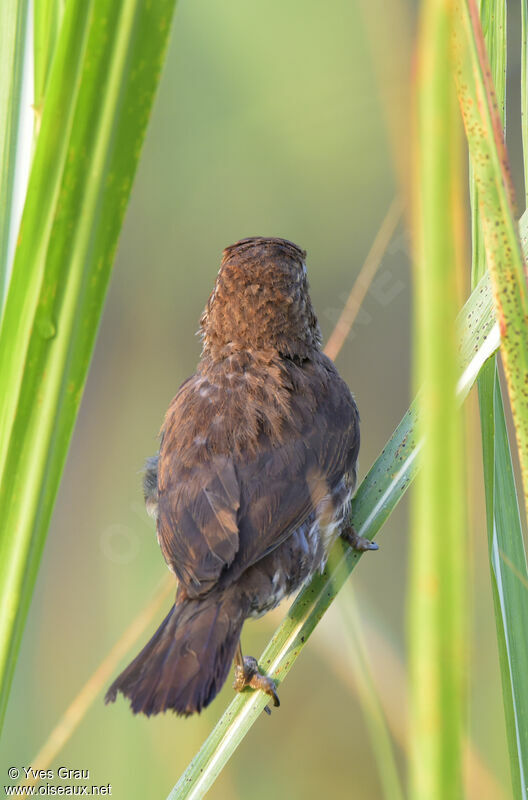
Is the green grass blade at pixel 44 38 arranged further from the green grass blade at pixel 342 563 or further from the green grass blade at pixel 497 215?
the green grass blade at pixel 342 563

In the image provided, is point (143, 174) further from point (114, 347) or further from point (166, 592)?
point (166, 592)

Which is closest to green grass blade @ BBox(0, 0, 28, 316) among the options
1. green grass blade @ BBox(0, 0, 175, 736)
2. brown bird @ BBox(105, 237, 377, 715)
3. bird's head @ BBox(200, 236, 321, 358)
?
green grass blade @ BBox(0, 0, 175, 736)

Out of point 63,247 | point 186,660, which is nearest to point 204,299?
point 186,660

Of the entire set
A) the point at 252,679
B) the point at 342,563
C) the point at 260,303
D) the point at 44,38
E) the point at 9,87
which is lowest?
the point at 252,679

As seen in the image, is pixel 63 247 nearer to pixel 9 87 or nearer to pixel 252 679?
pixel 9 87

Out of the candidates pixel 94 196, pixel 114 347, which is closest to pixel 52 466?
pixel 94 196
